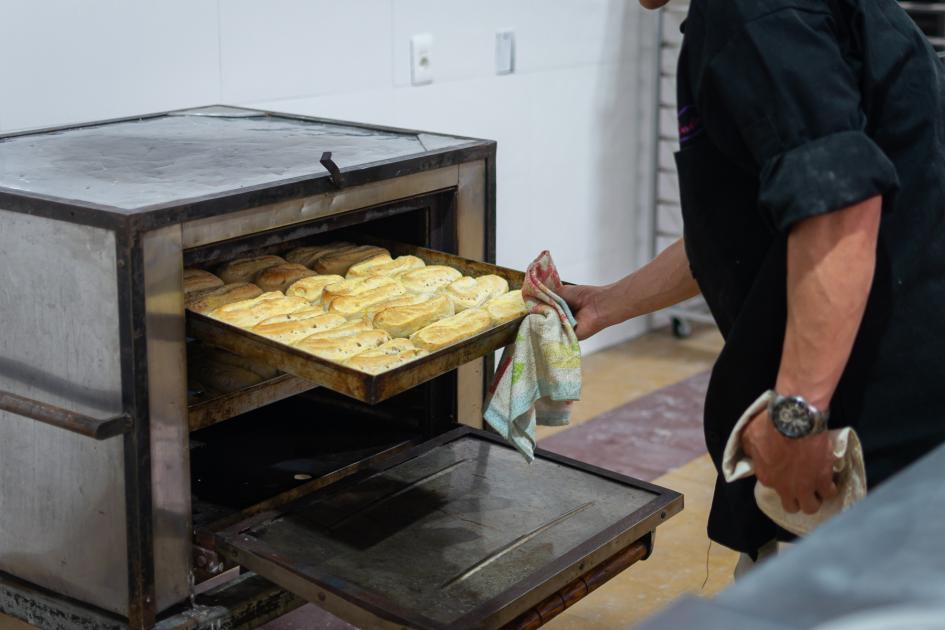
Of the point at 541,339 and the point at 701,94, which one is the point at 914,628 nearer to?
the point at 701,94

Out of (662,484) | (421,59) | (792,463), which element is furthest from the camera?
(421,59)

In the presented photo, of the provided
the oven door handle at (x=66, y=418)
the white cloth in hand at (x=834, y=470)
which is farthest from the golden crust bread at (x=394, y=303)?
the white cloth in hand at (x=834, y=470)

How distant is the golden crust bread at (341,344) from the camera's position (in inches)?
64.7

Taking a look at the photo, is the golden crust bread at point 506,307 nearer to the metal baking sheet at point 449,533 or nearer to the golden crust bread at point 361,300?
the golden crust bread at point 361,300

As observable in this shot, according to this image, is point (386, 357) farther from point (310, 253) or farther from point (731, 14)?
point (731, 14)

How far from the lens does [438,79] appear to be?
11.4 ft

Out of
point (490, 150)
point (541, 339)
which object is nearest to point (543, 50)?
point (490, 150)

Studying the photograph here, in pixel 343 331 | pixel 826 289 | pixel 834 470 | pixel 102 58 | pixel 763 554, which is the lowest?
pixel 763 554

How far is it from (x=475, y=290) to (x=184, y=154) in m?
0.52

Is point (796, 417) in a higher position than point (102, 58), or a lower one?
lower

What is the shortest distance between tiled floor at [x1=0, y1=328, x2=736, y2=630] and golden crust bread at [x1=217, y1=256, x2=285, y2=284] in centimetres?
91

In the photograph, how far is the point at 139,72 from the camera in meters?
2.70

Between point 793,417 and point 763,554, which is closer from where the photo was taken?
point 793,417

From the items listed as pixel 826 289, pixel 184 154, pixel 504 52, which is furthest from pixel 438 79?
pixel 826 289
